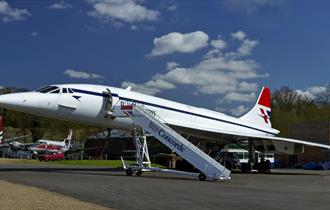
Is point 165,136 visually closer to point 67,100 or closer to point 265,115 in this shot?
point 67,100

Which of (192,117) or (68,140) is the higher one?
(192,117)

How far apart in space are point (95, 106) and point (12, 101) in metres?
3.87

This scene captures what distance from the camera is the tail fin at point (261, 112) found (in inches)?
1300

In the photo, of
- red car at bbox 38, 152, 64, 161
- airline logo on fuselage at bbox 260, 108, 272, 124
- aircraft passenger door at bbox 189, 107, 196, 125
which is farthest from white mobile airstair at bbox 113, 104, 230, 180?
red car at bbox 38, 152, 64, 161

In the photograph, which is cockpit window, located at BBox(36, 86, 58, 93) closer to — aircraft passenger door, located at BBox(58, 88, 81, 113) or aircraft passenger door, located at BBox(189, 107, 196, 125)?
aircraft passenger door, located at BBox(58, 88, 81, 113)

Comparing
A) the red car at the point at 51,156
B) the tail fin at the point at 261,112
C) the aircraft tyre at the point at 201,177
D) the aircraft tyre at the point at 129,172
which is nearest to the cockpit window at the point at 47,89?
the aircraft tyre at the point at 129,172

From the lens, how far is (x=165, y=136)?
66.8 feet

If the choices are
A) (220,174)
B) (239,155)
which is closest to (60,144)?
(239,155)

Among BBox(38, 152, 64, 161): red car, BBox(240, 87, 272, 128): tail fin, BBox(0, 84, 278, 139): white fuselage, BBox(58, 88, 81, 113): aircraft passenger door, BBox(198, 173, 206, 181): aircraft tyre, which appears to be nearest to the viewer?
BBox(198, 173, 206, 181): aircraft tyre

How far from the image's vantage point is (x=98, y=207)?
9.52 metres

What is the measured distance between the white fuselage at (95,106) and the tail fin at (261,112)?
654 centimetres

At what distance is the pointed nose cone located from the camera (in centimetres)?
1938

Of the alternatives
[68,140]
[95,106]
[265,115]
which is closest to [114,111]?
[95,106]

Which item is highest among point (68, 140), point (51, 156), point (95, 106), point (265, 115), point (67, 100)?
point (265, 115)
